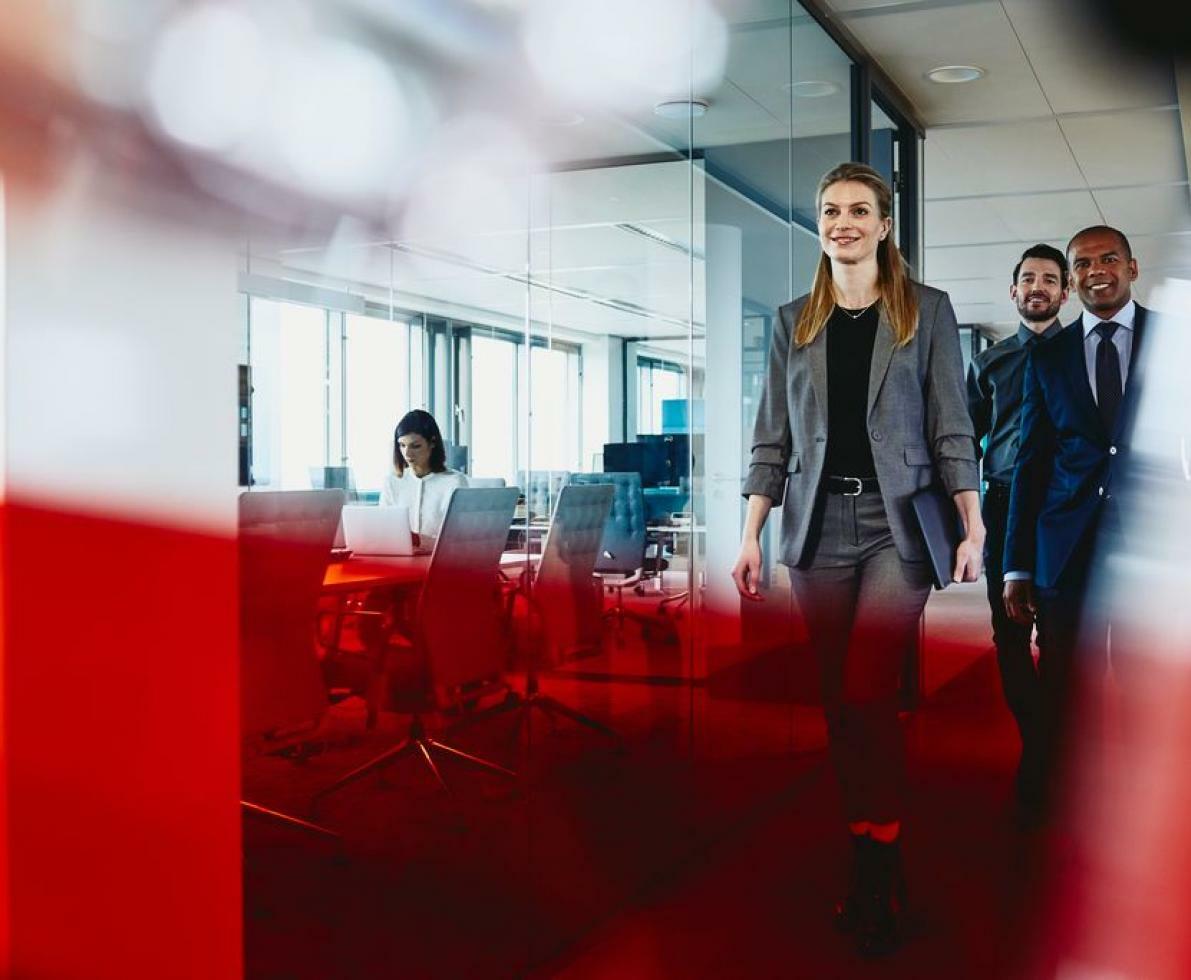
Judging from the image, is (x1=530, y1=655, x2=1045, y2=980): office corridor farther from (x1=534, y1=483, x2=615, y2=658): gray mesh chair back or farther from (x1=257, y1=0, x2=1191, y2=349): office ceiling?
(x1=257, y1=0, x2=1191, y2=349): office ceiling

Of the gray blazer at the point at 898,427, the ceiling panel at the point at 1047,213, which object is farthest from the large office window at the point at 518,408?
the ceiling panel at the point at 1047,213

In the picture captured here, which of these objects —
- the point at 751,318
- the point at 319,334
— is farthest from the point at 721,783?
the point at 319,334

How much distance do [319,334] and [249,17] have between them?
1.54 ft

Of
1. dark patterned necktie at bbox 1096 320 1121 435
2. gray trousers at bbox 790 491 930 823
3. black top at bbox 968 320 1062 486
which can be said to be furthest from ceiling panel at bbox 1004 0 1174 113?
gray trousers at bbox 790 491 930 823

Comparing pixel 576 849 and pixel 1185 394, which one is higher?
pixel 1185 394

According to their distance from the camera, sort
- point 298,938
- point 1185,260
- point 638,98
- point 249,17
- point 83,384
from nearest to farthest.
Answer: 1. point 83,384
2. point 249,17
3. point 298,938
4. point 638,98
5. point 1185,260

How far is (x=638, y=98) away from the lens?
350 centimetres

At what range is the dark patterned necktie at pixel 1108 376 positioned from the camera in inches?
147

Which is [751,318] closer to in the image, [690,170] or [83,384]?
[690,170]

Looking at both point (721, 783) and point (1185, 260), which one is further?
point (1185, 260)

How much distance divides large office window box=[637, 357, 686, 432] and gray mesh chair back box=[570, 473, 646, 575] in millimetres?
156

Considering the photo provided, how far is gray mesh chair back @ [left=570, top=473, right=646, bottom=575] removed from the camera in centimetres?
307

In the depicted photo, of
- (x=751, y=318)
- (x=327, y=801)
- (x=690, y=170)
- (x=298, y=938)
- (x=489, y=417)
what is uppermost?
(x=690, y=170)

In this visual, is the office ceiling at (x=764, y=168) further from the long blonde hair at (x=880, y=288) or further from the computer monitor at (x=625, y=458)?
the long blonde hair at (x=880, y=288)
